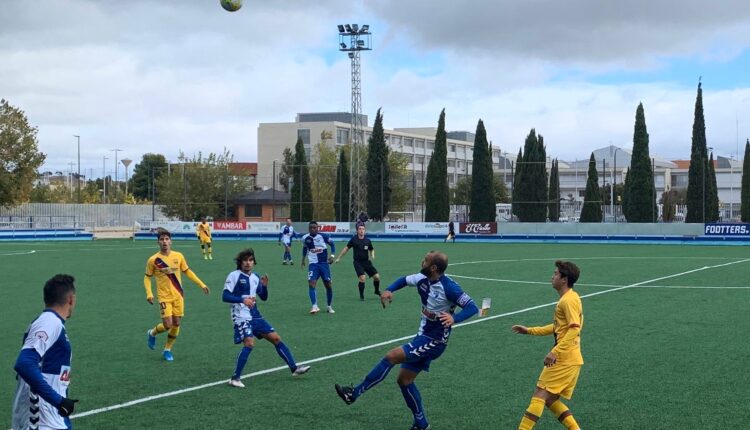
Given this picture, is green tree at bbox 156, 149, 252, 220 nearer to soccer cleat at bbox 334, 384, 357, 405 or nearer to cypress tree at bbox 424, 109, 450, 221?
cypress tree at bbox 424, 109, 450, 221

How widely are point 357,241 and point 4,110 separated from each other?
159ft

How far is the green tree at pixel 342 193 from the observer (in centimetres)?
6912

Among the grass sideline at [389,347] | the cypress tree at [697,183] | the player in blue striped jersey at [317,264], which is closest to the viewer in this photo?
the grass sideline at [389,347]

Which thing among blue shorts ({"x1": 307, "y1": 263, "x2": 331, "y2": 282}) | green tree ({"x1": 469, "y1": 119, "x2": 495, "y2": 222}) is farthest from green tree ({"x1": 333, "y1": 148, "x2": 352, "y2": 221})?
blue shorts ({"x1": 307, "y1": 263, "x2": 331, "y2": 282})

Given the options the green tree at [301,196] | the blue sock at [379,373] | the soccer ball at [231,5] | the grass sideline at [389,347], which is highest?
the soccer ball at [231,5]

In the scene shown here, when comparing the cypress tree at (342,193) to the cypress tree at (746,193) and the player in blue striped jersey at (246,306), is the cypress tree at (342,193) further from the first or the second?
the player in blue striped jersey at (246,306)

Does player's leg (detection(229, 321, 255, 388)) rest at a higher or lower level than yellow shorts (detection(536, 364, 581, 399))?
lower

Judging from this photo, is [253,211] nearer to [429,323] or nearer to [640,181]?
[640,181]

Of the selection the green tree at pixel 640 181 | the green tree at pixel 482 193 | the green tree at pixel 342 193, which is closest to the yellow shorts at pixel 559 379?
the green tree at pixel 640 181

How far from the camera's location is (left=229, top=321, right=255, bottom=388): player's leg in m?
10.8

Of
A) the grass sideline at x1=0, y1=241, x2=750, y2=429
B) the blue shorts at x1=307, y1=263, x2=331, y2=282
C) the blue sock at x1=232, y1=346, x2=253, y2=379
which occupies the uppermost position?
the blue shorts at x1=307, y1=263, x2=331, y2=282

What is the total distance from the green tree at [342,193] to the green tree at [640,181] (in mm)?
21916


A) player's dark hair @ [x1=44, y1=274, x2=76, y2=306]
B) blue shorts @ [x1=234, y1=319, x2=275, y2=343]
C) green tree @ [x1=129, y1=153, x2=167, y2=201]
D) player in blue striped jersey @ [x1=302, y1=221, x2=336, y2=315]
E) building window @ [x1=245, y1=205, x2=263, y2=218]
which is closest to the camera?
player's dark hair @ [x1=44, y1=274, x2=76, y2=306]

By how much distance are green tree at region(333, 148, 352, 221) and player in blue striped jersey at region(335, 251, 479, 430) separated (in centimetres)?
5976
